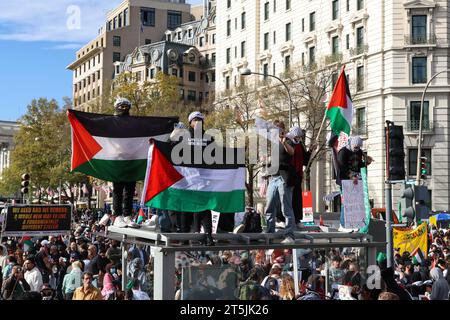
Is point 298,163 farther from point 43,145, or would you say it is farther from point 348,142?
point 43,145

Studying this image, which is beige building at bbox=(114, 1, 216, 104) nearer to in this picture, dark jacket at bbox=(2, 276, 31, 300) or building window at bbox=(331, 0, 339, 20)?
building window at bbox=(331, 0, 339, 20)

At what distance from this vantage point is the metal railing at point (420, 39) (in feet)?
152

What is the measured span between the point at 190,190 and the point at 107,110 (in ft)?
140

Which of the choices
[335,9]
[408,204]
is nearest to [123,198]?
[408,204]

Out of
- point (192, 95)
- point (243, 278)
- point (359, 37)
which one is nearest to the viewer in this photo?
point (243, 278)

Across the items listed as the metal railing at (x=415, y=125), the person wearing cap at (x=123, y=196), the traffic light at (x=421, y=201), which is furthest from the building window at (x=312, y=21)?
the person wearing cap at (x=123, y=196)

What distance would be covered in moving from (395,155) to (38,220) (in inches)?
375

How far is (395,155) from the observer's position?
40.8 feet

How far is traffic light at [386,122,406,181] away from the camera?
12375 mm

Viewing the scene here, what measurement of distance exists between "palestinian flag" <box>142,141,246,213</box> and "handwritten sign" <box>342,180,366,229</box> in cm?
251

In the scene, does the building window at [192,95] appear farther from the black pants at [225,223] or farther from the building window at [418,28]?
the black pants at [225,223]

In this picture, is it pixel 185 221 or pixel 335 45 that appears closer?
pixel 185 221
